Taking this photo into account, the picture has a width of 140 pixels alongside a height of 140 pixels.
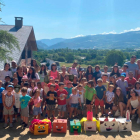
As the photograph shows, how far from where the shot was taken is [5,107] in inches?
202

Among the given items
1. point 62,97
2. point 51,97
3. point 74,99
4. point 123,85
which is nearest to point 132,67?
point 123,85

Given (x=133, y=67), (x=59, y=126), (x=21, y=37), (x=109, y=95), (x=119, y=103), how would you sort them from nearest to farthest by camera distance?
(x=59, y=126) < (x=119, y=103) < (x=109, y=95) < (x=133, y=67) < (x=21, y=37)

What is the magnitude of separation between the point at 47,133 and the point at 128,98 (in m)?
3.13

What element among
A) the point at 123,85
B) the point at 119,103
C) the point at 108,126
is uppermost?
the point at 123,85

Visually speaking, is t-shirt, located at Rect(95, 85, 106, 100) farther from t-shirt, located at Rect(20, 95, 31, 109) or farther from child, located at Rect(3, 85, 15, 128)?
child, located at Rect(3, 85, 15, 128)

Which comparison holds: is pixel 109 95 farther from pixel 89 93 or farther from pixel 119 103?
pixel 89 93

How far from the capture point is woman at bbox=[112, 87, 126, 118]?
5.86 meters

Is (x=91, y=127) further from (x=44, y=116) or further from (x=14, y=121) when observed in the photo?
(x=14, y=121)

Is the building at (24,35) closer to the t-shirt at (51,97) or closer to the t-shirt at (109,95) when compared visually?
the t-shirt at (51,97)

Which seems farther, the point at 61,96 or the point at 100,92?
the point at 100,92

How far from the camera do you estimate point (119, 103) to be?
5.89m

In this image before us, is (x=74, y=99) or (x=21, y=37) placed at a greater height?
(x=21, y=37)

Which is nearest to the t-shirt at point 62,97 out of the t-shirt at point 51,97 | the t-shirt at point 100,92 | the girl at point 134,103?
the t-shirt at point 51,97

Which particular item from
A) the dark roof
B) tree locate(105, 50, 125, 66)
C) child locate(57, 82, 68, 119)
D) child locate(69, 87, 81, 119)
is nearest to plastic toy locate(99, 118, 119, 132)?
child locate(69, 87, 81, 119)
